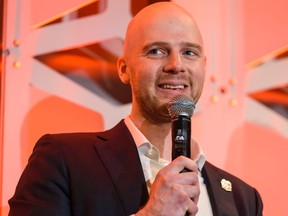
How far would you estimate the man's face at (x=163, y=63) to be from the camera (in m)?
1.55

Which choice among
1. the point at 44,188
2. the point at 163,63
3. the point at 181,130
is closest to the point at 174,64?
the point at 163,63

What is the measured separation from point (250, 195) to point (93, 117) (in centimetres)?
62

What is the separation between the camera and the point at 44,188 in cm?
142

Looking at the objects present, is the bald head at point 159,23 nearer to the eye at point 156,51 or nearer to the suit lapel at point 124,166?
the eye at point 156,51

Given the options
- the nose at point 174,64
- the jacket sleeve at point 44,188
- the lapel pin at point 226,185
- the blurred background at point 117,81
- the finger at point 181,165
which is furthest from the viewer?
the blurred background at point 117,81

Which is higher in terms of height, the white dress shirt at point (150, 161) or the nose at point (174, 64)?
the nose at point (174, 64)

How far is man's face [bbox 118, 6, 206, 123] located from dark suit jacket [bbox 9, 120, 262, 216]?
0.12 meters

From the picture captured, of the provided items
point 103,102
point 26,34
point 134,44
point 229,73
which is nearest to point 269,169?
point 229,73

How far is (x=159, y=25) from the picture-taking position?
5.36 ft

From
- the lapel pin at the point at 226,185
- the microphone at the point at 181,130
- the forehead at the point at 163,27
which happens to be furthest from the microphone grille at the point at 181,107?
the lapel pin at the point at 226,185

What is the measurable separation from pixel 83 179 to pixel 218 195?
16.1 inches

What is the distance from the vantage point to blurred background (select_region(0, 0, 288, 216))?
1.95 metres

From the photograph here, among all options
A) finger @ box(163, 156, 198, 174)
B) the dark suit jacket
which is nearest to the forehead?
the dark suit jacket

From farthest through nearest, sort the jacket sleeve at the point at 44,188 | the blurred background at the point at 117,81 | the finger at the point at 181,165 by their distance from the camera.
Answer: the blurred background at the point at 117,81 → the jacket sleeve at the point at 44,188 → the finger at the point at 181,165
